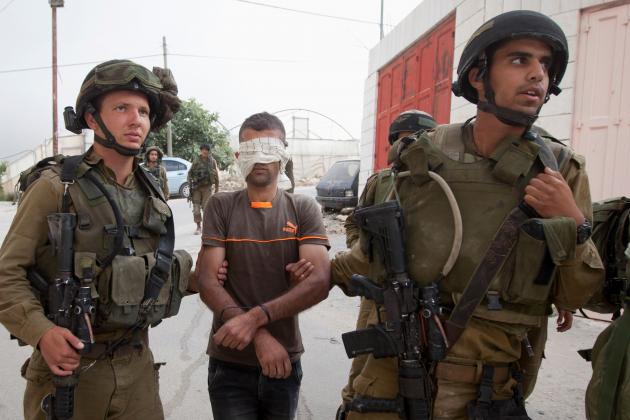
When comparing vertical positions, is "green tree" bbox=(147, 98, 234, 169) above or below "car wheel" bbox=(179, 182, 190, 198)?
above

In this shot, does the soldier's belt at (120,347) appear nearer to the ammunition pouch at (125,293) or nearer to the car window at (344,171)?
the ammunition pouch at (125,293)

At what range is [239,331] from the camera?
5.56 ft

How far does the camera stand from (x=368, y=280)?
164cm

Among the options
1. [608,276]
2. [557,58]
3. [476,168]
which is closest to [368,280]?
[476,168]

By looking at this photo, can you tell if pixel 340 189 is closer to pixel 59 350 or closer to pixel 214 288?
pixel 214 288

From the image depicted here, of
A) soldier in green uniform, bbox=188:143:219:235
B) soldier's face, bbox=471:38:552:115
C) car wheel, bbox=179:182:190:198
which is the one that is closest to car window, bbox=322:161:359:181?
soldier in green uniform, bbox=188:143:219:235

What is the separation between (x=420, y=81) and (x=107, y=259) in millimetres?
6975

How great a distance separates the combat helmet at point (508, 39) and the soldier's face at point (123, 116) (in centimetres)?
126

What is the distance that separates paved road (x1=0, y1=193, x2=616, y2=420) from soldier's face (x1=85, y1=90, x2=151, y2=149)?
190cm

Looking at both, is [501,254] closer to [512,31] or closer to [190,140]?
[512,31]

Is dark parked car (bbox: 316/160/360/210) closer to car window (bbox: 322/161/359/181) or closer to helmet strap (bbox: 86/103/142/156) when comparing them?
car window (bbox: 322/161/359/181)

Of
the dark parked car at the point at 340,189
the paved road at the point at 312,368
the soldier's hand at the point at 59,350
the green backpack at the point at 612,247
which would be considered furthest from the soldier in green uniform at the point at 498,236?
the dark parked car at the point at 340,189

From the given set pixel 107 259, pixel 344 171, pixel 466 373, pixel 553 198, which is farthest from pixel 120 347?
pixel 344 171

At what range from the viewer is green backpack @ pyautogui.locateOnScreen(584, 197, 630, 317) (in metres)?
1.60
